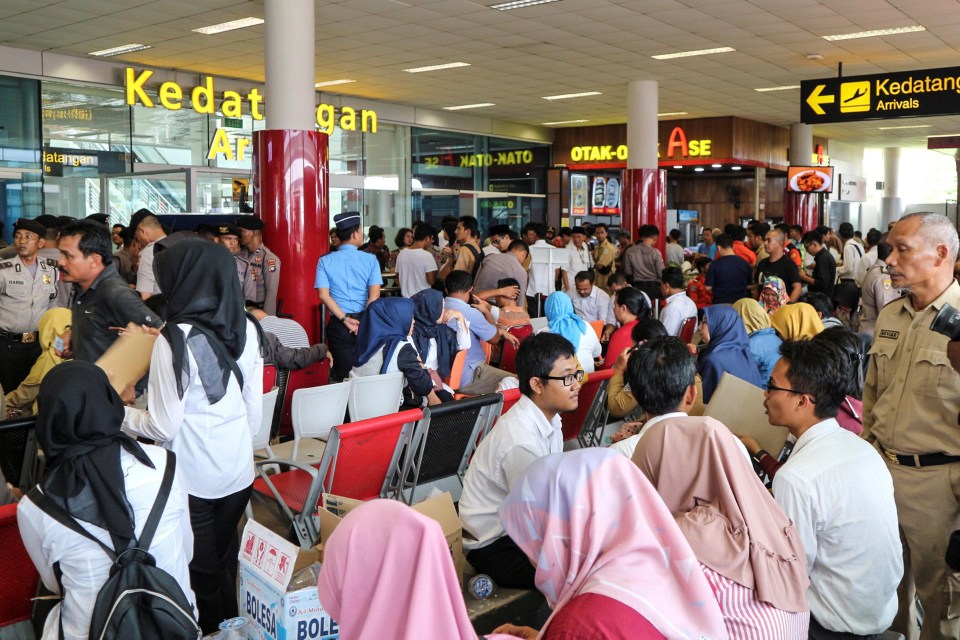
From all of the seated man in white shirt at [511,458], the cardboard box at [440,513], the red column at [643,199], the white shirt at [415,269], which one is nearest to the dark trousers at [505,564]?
the seated man in white shirt at [511,458]

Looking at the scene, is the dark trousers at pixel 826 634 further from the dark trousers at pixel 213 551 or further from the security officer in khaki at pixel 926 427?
the dark trousers at pixel 213 551

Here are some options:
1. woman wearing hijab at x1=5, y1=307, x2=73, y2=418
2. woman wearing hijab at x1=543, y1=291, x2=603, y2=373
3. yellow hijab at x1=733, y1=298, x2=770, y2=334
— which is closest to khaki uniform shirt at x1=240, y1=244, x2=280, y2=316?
woman wearing hijab at x1=5, y1=307, x2=73, y2=418


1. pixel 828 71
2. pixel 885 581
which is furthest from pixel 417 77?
pixel 885 581

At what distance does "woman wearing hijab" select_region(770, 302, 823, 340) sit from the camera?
17.9 ft

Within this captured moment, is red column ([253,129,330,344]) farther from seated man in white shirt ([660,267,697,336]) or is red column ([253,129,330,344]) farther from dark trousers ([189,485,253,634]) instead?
dark trousers ([189,485,253,634])

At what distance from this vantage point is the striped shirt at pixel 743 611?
2129 mm

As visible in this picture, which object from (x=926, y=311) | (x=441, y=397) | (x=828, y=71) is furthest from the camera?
(x=828, y=71)

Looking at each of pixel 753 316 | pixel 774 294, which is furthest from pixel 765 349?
pixel 774 294

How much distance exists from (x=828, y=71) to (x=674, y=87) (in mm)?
2426

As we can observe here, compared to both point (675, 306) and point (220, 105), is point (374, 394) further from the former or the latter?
point (220, 105)

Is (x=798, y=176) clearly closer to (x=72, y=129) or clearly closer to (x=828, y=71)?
(x=828, y=71)

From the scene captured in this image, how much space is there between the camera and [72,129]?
12531mm

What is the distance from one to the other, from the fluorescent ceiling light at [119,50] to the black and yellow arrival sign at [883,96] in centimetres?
838

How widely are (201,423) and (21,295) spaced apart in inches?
167
